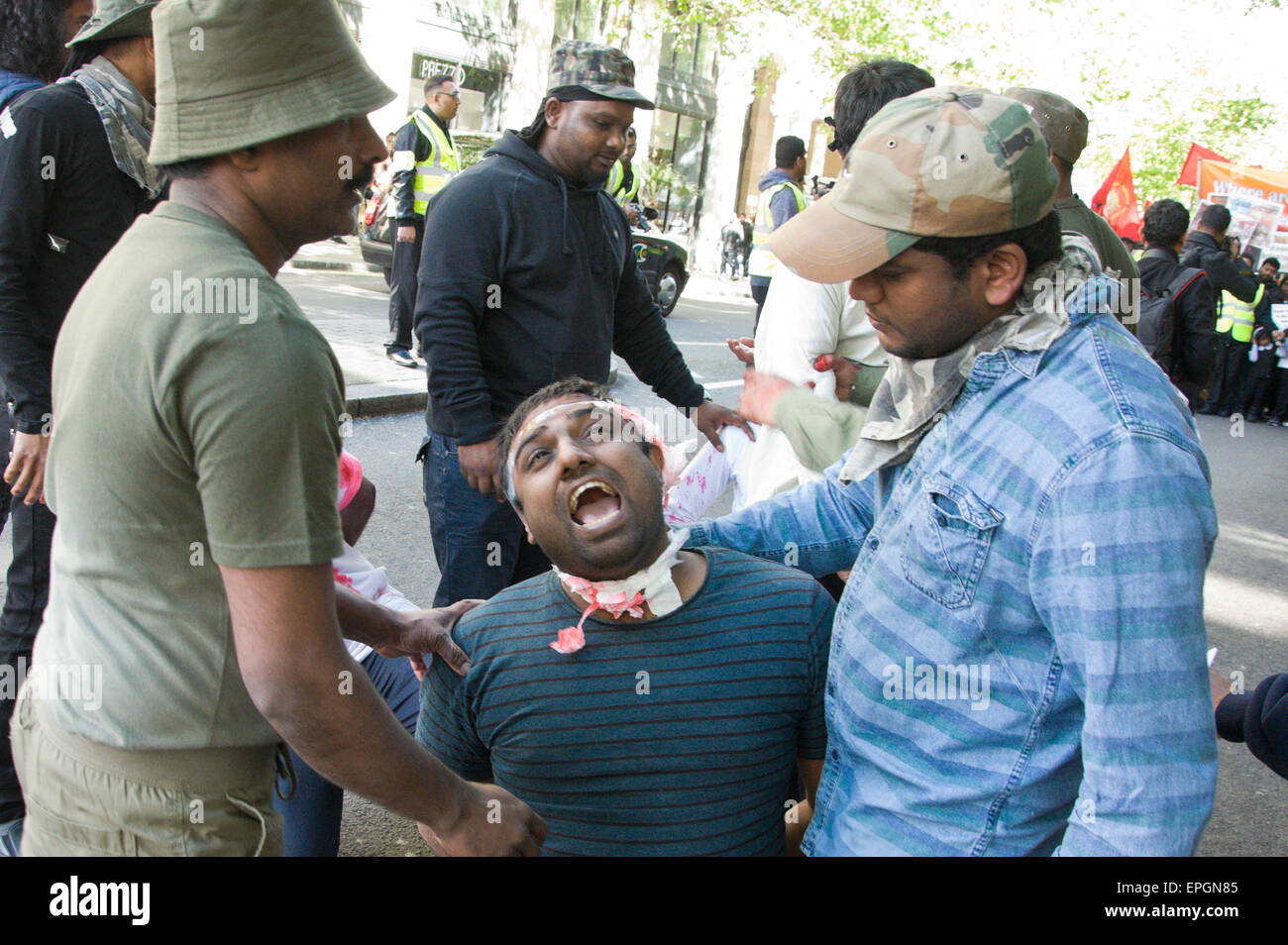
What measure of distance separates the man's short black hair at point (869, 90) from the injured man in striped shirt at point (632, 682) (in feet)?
5.79

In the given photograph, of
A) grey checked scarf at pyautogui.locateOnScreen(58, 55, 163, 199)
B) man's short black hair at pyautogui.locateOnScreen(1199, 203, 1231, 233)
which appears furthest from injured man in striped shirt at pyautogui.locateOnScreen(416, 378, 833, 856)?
man's short black hair at pyautogui.locateOnScreen(1199, 203, 1231, 233)

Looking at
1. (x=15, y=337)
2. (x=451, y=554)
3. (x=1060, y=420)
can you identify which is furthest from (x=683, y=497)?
(x=1060, y=420)

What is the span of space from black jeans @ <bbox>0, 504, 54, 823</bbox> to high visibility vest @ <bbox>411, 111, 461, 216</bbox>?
267 inches

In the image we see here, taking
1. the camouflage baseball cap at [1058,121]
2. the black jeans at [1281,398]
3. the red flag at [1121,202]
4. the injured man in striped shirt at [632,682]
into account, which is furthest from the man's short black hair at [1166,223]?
the black jeans at [1281,398]

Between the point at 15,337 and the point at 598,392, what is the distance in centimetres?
164

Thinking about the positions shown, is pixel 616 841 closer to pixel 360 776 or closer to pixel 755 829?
pixel 755 829

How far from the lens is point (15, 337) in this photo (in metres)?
2.93

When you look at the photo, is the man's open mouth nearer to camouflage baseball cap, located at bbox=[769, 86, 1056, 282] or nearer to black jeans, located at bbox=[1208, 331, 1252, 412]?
camouflage baseball cap, located at bbox=[769, 86, 1056, 282]

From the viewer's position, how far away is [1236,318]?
13.9 metres

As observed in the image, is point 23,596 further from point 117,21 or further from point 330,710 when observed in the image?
point 330,710

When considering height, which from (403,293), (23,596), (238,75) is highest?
(238,75)

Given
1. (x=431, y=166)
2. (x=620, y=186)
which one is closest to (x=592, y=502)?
(x=431, y=166)

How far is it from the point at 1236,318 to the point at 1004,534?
47.2 ft

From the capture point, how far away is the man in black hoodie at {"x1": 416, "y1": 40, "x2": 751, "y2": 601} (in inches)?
130
